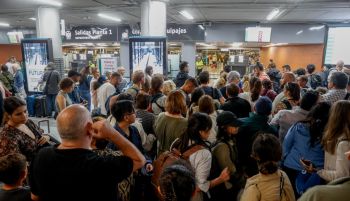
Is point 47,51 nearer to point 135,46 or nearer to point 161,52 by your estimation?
point 135,46

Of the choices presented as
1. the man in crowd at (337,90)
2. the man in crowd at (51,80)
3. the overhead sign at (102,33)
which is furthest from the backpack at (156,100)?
the overhead sign at (102,33)

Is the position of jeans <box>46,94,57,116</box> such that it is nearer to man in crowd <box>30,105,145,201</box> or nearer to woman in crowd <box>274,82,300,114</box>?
woman in crowd <box>274,82,300,114</box>

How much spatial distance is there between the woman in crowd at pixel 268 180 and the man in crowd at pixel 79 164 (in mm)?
770

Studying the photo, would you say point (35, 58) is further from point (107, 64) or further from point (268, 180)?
point (268, 180)

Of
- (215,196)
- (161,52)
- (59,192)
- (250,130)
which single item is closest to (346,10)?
(161,52)

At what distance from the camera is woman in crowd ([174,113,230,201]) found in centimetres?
224

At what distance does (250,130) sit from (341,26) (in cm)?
626

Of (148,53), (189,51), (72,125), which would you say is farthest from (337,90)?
(189,51)

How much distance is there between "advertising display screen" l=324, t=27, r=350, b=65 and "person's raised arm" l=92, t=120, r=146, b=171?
7.86m

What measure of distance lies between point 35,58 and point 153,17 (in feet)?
12.2

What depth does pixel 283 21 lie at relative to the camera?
11.7m

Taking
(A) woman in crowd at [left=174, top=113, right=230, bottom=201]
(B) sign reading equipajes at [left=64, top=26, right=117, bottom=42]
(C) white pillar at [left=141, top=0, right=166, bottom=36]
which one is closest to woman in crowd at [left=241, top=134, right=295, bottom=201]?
(A) woman in crowd at [left=174, top=113, right=230, bottom=201]

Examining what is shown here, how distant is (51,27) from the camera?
327 inches

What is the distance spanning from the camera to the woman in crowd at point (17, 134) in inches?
99.1
